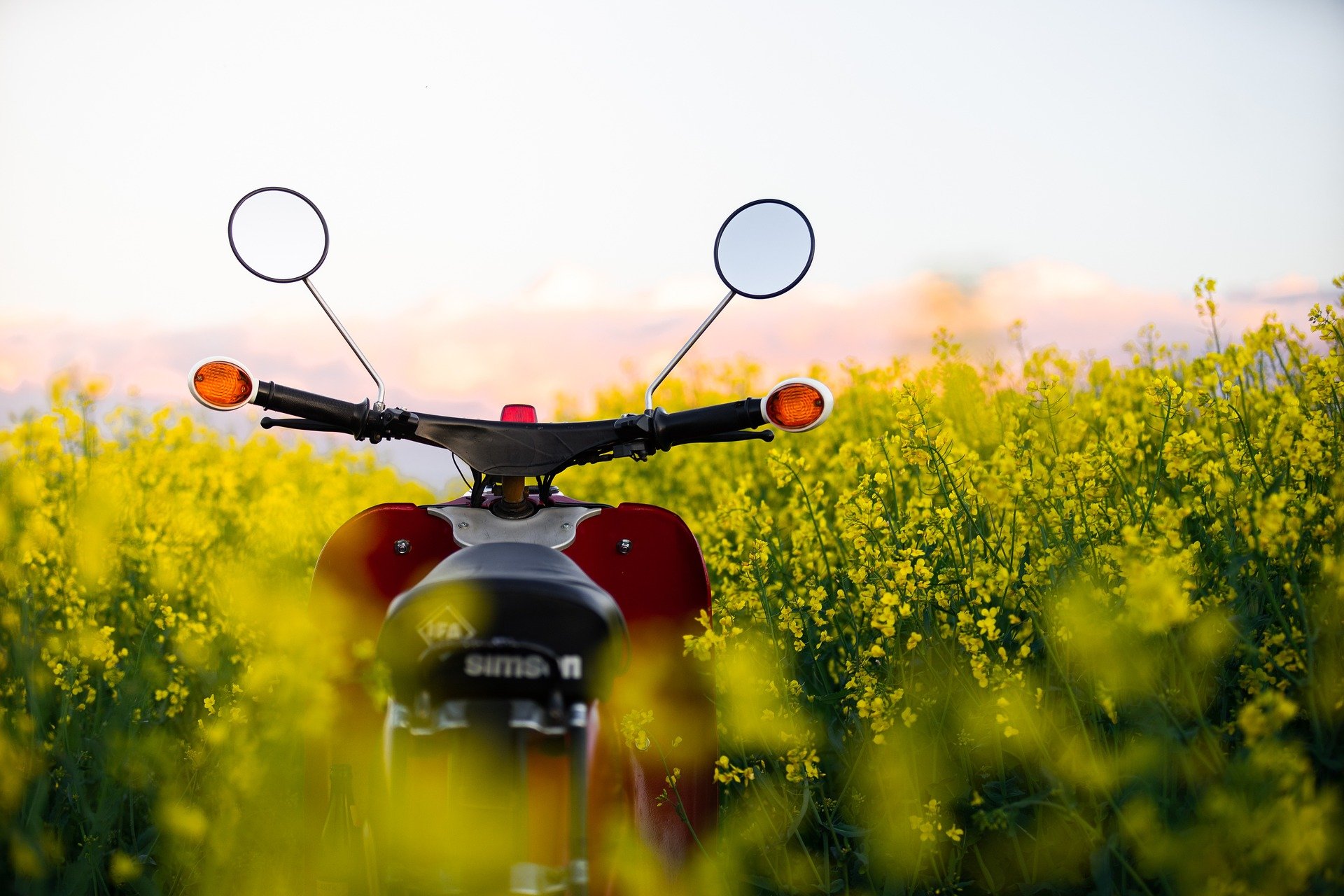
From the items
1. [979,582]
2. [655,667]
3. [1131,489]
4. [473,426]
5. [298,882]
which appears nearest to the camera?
[473,426]

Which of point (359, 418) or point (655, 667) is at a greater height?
point (359, 418)

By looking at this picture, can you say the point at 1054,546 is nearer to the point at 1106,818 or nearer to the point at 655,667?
the point at 1106,818

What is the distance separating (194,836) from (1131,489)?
245 centimetres

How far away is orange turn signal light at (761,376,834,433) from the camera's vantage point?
170 cm

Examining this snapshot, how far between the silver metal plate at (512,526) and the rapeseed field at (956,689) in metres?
0.32

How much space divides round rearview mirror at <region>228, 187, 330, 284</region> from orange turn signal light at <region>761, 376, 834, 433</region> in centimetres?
96

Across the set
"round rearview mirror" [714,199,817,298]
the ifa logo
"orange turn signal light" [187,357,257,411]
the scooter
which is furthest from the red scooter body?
the ifa logo

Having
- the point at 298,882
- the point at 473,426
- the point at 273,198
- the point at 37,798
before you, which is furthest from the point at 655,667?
the point at 37,798

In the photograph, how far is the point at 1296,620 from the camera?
202cm

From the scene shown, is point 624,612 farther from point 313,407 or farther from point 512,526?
point 313,407

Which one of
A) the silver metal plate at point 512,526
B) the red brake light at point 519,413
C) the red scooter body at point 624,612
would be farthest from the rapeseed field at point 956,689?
the red brake light at point 519,413

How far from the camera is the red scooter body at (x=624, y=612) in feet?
5.98

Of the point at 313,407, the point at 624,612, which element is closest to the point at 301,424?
the point at 313,407

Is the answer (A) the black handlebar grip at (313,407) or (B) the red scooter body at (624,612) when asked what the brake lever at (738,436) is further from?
(A) the black handlebar grip at (313,407)
